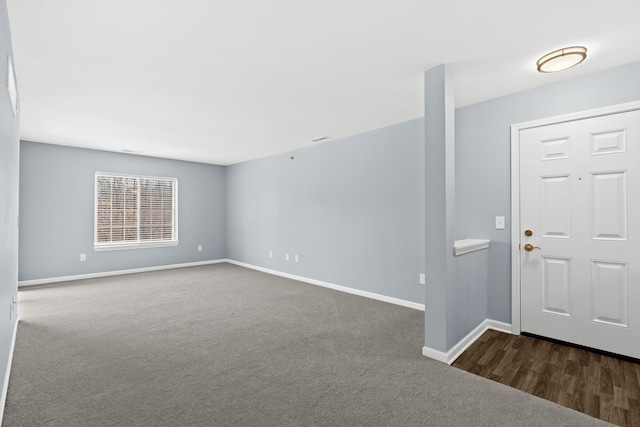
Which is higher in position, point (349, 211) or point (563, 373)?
point (349, 211)

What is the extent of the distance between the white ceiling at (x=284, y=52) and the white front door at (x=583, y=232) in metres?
0.59

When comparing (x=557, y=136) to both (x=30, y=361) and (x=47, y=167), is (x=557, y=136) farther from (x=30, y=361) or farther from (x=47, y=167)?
(x=47, y=167)

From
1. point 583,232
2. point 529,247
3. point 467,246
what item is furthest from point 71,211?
point 583,232

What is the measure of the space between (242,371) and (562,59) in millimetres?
3403

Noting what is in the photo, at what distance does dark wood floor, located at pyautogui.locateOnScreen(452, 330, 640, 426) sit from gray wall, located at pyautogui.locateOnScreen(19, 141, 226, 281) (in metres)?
6.19

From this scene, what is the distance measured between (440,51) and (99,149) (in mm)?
6092

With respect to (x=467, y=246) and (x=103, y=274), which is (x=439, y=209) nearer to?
(x=467, y=246)

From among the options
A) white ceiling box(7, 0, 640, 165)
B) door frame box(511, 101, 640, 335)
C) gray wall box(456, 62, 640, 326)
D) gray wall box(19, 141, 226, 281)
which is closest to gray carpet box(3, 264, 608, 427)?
gray wall box(456, 62, 640, 326)

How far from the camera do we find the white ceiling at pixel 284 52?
1.89 metres

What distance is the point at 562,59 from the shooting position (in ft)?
7.71

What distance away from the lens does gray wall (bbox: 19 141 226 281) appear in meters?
5.16

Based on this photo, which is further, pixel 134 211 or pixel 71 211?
pixel 134 211

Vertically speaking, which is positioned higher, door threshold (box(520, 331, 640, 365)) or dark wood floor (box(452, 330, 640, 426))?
door threshold (box(520, 331, 640, 365))

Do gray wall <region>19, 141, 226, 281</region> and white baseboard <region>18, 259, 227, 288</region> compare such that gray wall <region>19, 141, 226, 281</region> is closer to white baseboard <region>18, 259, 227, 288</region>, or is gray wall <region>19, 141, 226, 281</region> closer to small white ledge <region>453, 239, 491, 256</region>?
white baseboard <region>18, 259, 227, 288</region>
